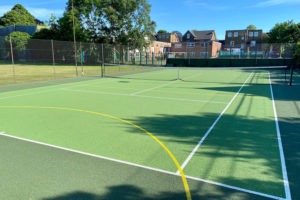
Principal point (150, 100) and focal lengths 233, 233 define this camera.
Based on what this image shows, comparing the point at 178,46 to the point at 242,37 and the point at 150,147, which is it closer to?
the point at 242,37

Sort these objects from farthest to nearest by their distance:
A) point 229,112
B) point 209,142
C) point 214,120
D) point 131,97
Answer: point 131,97
point 229,112
point 214,120
point 209,142

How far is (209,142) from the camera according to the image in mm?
5180

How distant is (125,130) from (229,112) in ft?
12.6

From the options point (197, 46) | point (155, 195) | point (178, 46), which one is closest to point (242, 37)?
point (197, 46)

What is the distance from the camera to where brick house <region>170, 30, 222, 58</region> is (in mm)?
45325

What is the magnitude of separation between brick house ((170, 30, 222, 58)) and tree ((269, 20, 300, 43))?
12925 mm

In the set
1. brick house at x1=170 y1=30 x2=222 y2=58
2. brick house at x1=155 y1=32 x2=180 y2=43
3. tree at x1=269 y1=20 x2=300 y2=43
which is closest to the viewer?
brick house at x1=170 y1=30 x2=222 y2=58

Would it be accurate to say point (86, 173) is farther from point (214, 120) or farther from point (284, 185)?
point (214, 120)

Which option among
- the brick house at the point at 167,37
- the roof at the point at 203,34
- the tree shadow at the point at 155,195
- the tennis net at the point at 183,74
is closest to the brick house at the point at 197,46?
the roof at the point at 203,34

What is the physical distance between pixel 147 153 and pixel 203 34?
7199 cm

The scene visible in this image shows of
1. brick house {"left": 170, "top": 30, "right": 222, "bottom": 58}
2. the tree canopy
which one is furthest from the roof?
the tree canopy

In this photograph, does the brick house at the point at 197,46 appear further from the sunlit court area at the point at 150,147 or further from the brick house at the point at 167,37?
the sunlit court area at the point at 150,147

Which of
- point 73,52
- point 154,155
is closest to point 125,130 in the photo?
point 154,155

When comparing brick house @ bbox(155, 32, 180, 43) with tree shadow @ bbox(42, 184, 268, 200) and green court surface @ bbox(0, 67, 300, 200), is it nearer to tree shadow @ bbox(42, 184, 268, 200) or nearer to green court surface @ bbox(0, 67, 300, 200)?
green court surface @ bbox(0, 67, 300, 200)
